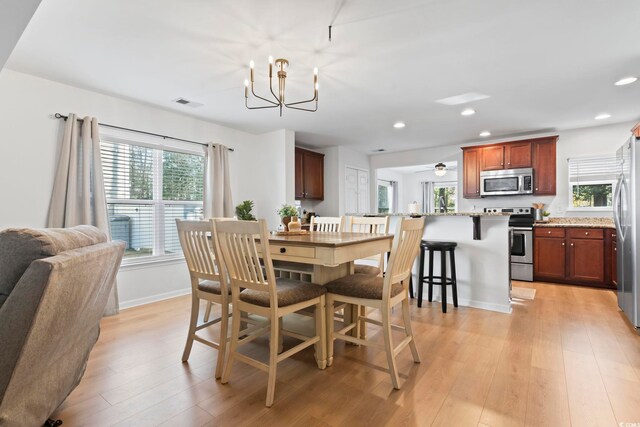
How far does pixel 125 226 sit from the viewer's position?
3793 mm

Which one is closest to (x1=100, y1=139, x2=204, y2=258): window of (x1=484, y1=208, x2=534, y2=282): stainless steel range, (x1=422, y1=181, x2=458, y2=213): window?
(x1=484, y1=208, x2=534, y2=282): stainless steel range

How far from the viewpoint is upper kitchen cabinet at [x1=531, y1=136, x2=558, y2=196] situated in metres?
5.04

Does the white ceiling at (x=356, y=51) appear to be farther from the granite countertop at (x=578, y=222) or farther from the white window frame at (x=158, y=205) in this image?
the granite countertop at (x=578, y=222)

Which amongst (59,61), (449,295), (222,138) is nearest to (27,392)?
(59,61)

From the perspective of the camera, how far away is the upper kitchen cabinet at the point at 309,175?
5.75 meters

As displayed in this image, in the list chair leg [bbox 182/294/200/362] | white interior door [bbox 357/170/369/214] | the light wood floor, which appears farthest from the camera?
white interior door [bbox 357/170/369/214]

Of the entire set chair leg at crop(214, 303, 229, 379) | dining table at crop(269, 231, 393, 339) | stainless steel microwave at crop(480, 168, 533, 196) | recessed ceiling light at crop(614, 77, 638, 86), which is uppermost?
recessed ceiling light at crop(614, 77, 638, 86)

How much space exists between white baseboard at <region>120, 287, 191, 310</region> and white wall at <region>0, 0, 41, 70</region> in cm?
278

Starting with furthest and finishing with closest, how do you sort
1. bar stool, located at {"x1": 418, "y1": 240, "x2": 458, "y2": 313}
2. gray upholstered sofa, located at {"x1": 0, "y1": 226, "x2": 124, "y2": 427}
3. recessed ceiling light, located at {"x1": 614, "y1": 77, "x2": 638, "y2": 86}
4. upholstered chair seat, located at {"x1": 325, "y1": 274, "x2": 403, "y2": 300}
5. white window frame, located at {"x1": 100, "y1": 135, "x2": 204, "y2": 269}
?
white window frame, located at {"x1": 100, "y1": 135, "x2": 204, "y2": 269}
bar stool, located at {"x1": 418, "y1": 240, "x2": 458, "y2": 313}
recessed ceiling light, located at {"x1": 614, "y1": 77, "x2": 638, "y2": 86}
upholstered chair seat, located at {"x1": 325, "y1": 274, "x2": 403, "y2": 300}
gray upholstered sofa, located at {"x1": 0, "y1": 226, "x2": 124, "y2": 427}

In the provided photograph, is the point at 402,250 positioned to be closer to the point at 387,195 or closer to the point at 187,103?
the point at 187,103

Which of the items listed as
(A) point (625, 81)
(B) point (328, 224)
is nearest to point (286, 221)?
(B) point (328, 224)

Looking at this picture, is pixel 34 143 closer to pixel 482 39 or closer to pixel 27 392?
pixel 27 392

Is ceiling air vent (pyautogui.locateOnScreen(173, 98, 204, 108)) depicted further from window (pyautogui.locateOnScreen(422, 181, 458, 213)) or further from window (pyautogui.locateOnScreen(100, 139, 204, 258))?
window (pyautogui.locateOnScreen(422, 181, 458, 213))

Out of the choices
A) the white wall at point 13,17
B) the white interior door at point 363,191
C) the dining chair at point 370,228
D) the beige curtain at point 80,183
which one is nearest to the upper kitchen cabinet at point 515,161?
the white interior door at point 363,191
